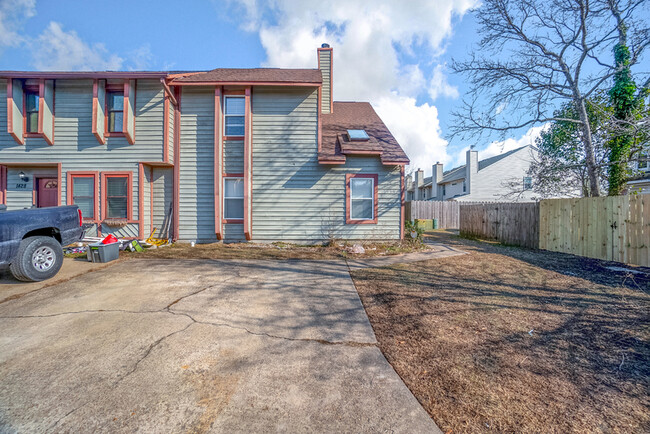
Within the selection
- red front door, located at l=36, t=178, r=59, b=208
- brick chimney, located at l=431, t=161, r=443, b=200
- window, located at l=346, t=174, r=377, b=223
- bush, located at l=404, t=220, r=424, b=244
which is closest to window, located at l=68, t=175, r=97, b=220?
red front door, located at l=36, t=178, r=59, b=208

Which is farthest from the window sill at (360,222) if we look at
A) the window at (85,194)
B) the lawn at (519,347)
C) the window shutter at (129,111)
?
the window at (85,194)

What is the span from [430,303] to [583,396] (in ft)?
6.51

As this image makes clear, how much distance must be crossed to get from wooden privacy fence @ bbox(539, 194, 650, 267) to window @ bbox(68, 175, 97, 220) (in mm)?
14690

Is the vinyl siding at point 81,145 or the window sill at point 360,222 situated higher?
the vinyl siding at point 81,145

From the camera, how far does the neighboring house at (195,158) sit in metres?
8.59

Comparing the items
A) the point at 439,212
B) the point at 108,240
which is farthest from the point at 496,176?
the point at 108,240

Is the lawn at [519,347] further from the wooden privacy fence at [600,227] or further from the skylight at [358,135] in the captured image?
the skylight at [358,135]

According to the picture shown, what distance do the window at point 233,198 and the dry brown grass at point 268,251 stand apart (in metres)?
1.05

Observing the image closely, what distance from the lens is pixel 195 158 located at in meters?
8.95

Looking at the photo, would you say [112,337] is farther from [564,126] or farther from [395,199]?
[564,126]

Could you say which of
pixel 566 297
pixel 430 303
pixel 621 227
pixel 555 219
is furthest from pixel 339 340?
pixel 555 219

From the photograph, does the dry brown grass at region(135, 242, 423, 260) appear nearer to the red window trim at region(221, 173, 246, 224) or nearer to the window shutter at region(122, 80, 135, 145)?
the red window trim at region(221, 173, 246, 224)

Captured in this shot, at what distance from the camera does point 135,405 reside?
197cm

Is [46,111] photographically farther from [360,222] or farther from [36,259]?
[360,222]
